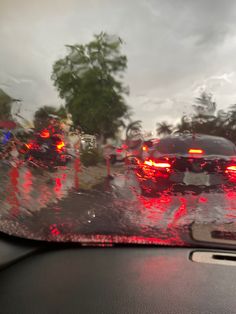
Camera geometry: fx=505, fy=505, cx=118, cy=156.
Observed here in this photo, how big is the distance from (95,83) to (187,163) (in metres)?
1.14

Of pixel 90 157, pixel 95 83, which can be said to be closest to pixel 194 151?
pixel 90 157

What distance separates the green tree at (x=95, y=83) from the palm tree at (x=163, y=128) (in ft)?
1.10

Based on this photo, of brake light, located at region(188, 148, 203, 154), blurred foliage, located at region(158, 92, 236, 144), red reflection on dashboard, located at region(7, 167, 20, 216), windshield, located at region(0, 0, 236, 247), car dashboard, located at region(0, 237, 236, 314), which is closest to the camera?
car dashboard, located at region(0, 237, 236, 314)

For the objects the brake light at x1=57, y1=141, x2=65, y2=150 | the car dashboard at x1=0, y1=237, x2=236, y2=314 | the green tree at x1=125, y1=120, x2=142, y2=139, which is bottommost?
the car dashboard at x1=0, y1=237, x2=236, y2=314

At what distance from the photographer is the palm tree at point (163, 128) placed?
4.54m

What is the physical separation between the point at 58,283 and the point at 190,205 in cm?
147

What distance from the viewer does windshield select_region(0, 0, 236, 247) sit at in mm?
4273

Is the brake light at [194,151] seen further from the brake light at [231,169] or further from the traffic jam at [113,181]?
the brake light at [231,169]

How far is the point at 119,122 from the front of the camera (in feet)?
14.6

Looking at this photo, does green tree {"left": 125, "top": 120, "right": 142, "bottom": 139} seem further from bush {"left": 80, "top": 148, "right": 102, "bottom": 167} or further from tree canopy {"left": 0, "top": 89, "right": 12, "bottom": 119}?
tree canopy {"left": 0, "top": 89, "right": 12, "bottom": 119}

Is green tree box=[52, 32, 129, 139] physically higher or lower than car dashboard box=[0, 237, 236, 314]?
higher

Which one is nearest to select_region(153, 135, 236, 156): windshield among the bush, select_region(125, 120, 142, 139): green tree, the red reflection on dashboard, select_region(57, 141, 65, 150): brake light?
select_region(125, 120, 142, 139): green tree

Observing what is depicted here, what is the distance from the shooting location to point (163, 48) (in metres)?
4.41

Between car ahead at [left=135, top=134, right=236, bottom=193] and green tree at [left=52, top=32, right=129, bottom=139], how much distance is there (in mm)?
530
